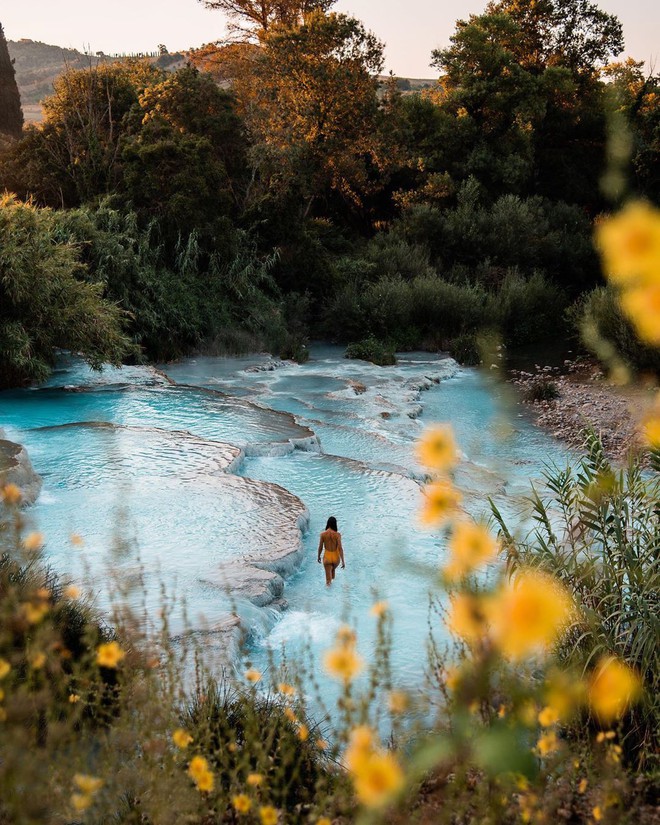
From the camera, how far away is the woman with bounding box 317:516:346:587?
5.60m

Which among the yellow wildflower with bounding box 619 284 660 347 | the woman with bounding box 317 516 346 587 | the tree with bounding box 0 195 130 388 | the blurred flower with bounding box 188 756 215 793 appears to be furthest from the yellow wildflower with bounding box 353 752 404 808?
the tree with bounding box 0 195 130 388

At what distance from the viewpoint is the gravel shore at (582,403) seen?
10.6 metres

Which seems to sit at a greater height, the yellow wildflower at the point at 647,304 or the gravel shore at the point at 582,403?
the yellow wildflower at the point at 647,304

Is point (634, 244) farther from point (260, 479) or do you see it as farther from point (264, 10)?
→ point (264, 10)

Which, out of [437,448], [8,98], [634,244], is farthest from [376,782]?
[8,98]

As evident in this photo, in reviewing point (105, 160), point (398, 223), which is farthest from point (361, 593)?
point (398, 223)

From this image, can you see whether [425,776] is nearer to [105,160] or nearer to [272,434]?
[272,434]

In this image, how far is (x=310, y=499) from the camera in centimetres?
738

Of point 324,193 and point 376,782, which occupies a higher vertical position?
point 324,193

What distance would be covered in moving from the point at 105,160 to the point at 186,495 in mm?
11650

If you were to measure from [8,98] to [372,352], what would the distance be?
21152 millimetres

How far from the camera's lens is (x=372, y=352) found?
601 inches

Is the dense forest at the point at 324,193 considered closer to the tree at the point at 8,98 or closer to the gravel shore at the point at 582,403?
the gravel shore at the point at 582,403

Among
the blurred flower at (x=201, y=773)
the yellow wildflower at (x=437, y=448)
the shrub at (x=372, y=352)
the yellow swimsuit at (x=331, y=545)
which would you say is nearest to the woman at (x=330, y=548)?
the yellow swimsuit at (x=331, y=545)
